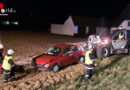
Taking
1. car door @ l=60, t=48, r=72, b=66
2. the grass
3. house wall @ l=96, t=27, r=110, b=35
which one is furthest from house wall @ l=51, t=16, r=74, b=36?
the grass

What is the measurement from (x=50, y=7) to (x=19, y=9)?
12.7m

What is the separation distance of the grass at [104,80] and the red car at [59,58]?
4.90 feet

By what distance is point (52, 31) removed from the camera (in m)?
40.4

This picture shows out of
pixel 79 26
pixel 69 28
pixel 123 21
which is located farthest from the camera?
pixel 69 28

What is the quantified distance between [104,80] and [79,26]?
2755 centimetres

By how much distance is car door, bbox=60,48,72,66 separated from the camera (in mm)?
10469

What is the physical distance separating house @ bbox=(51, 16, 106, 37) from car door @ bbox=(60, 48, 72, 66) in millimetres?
24758

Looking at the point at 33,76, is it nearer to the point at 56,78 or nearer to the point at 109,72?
the point at 56,78

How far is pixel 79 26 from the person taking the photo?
35562 millimetres

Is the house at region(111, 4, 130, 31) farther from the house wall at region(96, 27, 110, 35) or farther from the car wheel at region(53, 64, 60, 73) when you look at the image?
the car wheel at region(53, 64, 60, 73)

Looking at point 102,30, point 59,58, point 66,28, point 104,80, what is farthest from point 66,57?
point 66,28

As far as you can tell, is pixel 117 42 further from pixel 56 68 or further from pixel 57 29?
pixel 57 29

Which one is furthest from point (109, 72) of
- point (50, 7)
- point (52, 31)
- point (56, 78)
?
point (50, 7)

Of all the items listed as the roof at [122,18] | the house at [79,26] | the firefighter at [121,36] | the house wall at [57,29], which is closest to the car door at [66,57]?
the firefighter at [121,36]
